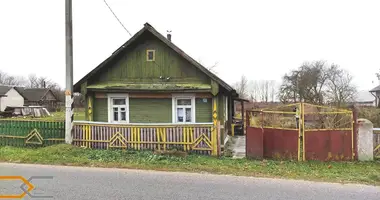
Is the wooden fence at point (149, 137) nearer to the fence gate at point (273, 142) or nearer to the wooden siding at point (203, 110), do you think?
the fence gate at point (273, 142)

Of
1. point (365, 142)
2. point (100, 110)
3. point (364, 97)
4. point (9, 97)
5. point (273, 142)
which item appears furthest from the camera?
point (364, 97)

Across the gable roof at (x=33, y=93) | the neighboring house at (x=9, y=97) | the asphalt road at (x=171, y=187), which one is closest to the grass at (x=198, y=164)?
the asphalt road at (x=171, y=187)

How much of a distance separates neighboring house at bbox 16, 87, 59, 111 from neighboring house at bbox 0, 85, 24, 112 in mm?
1947

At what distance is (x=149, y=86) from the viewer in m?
14.1

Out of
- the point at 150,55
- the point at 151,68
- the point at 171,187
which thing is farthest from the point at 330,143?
the point at 150,55

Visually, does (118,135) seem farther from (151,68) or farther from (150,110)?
(151,68)

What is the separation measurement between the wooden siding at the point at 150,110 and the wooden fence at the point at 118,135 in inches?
129

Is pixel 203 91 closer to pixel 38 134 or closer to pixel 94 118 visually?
pixel 94 118

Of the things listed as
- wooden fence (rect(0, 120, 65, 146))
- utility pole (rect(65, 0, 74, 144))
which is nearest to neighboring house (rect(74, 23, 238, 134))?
utility pole (rect(65, 0, 74, 144))

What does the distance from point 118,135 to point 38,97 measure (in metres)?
57.3

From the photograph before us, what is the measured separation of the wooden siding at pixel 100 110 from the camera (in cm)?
1488

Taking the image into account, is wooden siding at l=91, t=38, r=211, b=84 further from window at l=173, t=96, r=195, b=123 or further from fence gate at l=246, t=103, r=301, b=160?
fence gate at l=246, t=103, r=301, b=160

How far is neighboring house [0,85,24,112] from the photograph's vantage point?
50.9 metres

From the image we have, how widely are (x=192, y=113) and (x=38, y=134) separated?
6.84 meters
